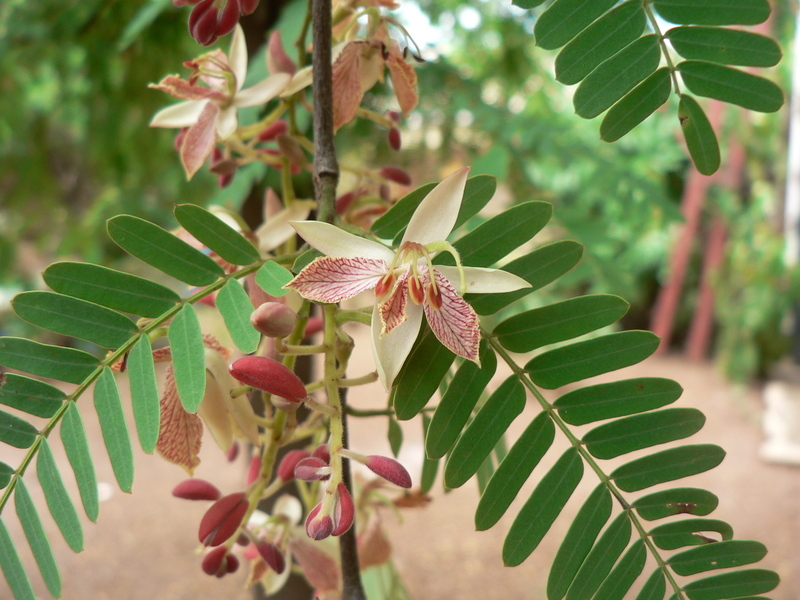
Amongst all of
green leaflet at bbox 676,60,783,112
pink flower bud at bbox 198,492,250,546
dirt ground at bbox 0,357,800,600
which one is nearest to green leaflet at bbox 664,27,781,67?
green leaflet at bbox 676,60,783,112

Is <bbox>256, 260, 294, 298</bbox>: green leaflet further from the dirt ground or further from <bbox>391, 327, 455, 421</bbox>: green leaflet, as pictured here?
the dirt ground

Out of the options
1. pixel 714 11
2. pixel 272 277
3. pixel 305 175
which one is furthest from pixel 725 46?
pixel 305 175

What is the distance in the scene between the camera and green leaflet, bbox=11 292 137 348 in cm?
30

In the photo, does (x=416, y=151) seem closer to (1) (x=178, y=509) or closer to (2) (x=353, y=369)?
(1) (x=178, y=509)

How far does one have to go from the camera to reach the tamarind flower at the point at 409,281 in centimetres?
25

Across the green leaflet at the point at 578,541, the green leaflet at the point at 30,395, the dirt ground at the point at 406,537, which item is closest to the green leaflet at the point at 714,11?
the green leaflet at the point at 578,541

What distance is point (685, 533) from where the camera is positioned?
31 centimetres

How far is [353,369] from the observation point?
248 centimetres

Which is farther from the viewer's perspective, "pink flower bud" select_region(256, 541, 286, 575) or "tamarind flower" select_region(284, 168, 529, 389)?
"pink flower bud" select_region(256, 541, 286, 575)

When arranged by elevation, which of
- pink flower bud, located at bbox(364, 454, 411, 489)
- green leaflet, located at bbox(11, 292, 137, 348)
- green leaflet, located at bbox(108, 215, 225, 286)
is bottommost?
pink flower bud, located at bbox(364, 454, 411, 489)

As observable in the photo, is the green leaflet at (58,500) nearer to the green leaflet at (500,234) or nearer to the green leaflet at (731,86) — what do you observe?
the green leaflet at (500,234)

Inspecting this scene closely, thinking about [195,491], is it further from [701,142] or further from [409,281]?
[701,142]

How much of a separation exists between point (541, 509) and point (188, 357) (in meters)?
0.17

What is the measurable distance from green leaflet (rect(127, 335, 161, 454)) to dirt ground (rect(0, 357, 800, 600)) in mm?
612
